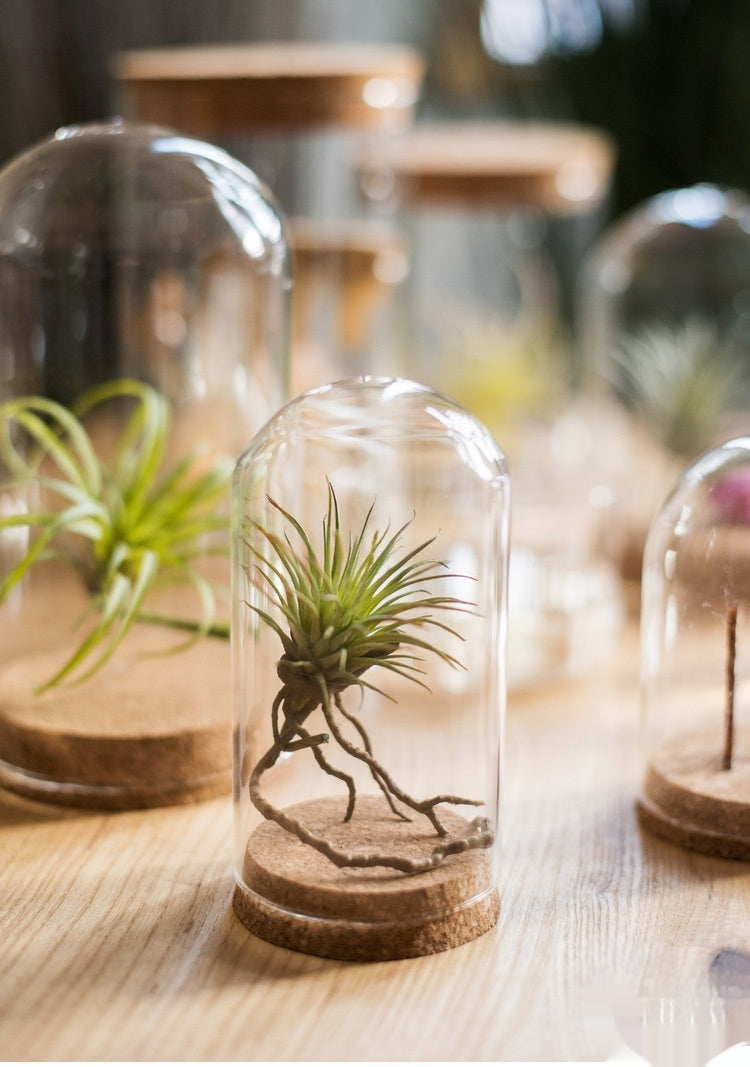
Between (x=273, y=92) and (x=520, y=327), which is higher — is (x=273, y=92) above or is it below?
above

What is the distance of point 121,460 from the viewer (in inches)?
37.1

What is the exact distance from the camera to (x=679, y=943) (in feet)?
2.09

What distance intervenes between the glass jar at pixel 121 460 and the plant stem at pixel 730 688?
1.03ft

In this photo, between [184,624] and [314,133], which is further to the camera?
[314,133]

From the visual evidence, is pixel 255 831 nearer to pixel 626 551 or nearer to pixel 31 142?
pixel 626 551

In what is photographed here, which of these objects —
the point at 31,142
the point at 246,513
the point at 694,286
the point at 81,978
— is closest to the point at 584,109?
the point at 694,286

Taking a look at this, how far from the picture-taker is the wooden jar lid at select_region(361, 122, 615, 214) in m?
1.60

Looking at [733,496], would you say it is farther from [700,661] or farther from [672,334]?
[672,334]

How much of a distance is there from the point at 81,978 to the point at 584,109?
255cm

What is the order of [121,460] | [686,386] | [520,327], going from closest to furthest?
[121,460]
[686,386]
[520,327]

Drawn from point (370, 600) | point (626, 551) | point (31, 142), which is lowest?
point (626, 551)

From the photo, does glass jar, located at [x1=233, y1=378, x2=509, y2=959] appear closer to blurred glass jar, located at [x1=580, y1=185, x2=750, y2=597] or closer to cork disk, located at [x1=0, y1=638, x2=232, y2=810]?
cork disk, located at [x1=0, y1=638, x2=232, y2=810]

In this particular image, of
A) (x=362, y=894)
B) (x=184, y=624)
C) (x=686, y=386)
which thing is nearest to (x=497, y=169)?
(x=686, y=386)

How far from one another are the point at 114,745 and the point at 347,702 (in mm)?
175
